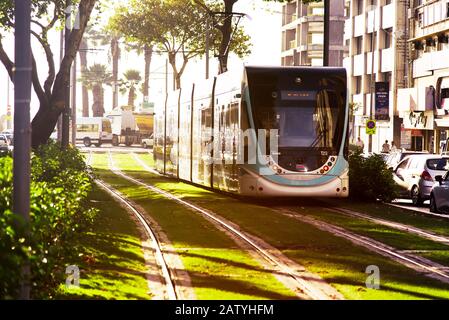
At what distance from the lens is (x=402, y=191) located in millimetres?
34219

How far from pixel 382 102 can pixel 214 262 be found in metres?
57.1

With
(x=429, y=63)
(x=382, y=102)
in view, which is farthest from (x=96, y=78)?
(x=429, y=63)

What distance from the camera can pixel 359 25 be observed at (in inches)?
3524

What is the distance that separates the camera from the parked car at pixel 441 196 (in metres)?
27.8

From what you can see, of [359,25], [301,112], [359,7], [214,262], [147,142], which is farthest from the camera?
[147,142]

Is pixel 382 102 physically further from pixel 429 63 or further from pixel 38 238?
pixel 38 238

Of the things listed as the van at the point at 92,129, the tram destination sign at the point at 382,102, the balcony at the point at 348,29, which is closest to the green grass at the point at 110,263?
the tram destination sign at the point at 382,102

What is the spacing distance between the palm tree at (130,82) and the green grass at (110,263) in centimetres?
11193

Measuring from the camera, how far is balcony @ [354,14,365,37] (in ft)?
289

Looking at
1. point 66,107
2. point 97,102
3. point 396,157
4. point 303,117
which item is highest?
point 97,102

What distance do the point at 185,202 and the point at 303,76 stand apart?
15.7 feet

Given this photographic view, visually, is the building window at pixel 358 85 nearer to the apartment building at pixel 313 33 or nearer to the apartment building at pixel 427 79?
the apartment building at pixel 313 33

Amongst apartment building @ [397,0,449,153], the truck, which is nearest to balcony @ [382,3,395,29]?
apartment building @ [397,0,449,153]
